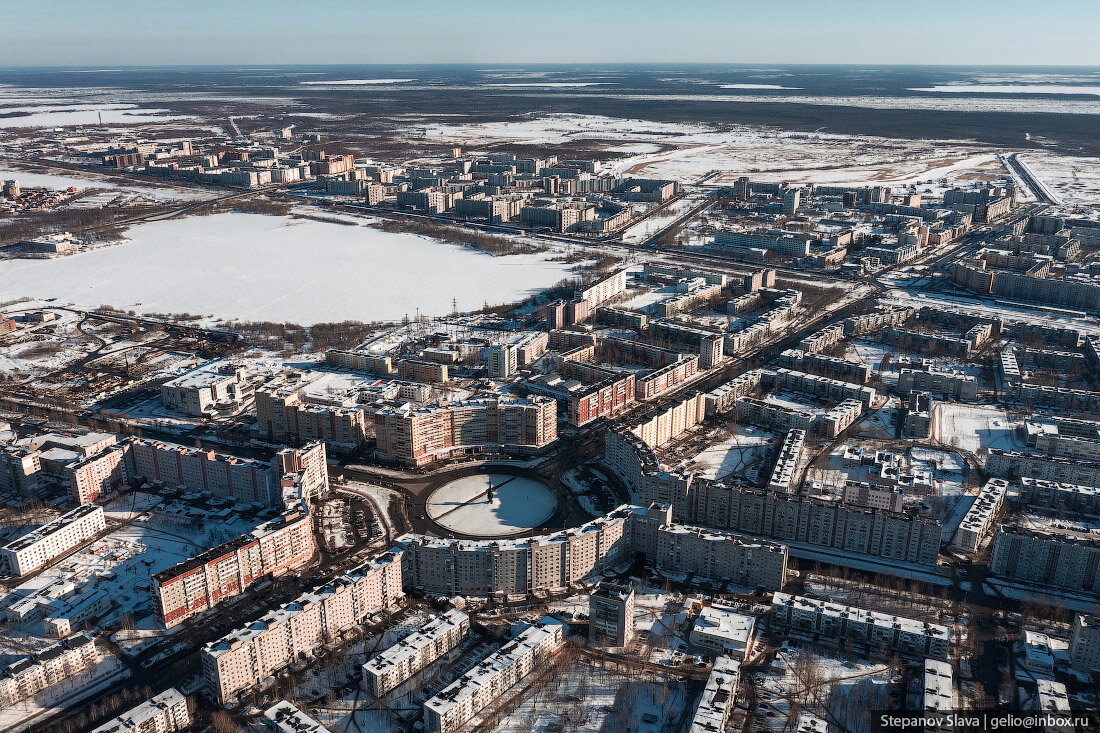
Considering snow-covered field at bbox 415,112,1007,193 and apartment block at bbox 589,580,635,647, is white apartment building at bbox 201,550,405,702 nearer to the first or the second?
apartment block at bbox 589,580,635,647

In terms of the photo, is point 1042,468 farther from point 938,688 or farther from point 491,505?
point 491,505

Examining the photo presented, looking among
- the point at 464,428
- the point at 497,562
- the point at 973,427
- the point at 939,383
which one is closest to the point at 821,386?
the point at 939,383

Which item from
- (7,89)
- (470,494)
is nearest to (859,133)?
(470,494)

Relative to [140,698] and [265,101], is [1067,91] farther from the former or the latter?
[140,698]

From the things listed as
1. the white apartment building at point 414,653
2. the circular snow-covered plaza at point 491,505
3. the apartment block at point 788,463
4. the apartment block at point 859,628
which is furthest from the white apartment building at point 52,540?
the apartment block at point 788,463

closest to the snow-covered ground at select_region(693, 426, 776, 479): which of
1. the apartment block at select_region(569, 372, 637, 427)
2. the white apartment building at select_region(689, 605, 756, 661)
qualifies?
the apartment block at select_region(569, 372, 637, 427)
